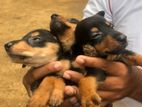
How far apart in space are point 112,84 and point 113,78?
0.06ft

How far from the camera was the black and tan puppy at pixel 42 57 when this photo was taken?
3.50 ft

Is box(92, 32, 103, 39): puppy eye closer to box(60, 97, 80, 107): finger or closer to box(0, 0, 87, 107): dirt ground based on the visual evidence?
box(60, 97, 80, 107): finger

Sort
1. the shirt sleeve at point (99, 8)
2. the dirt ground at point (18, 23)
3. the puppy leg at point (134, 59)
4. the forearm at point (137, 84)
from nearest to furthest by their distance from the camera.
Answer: the puppy leg at point (134, 59) < the forearm at point (137, 84) < the shirt sleeve at point (99, 8) < the dirt ground at point (18, 23)

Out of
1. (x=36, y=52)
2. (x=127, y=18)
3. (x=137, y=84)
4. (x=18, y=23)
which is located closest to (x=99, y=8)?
(x=127, y=18)

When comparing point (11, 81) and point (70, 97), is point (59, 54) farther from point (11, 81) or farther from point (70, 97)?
point (11, 81)

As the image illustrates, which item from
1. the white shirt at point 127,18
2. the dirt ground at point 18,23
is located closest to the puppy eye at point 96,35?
the white shirt at point 127,18

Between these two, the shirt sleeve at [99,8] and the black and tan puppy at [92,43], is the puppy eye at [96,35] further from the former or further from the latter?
the shirt sleeve at [99,8]

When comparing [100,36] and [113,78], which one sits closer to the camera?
[100,36]

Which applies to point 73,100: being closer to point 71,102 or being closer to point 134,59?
point 71,102

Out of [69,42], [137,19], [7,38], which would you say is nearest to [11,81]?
[7,38]

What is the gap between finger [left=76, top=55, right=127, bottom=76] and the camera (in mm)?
1086

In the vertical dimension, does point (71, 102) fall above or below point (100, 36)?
below

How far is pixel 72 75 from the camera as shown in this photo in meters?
1.08

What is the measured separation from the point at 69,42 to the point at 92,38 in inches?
3.1
